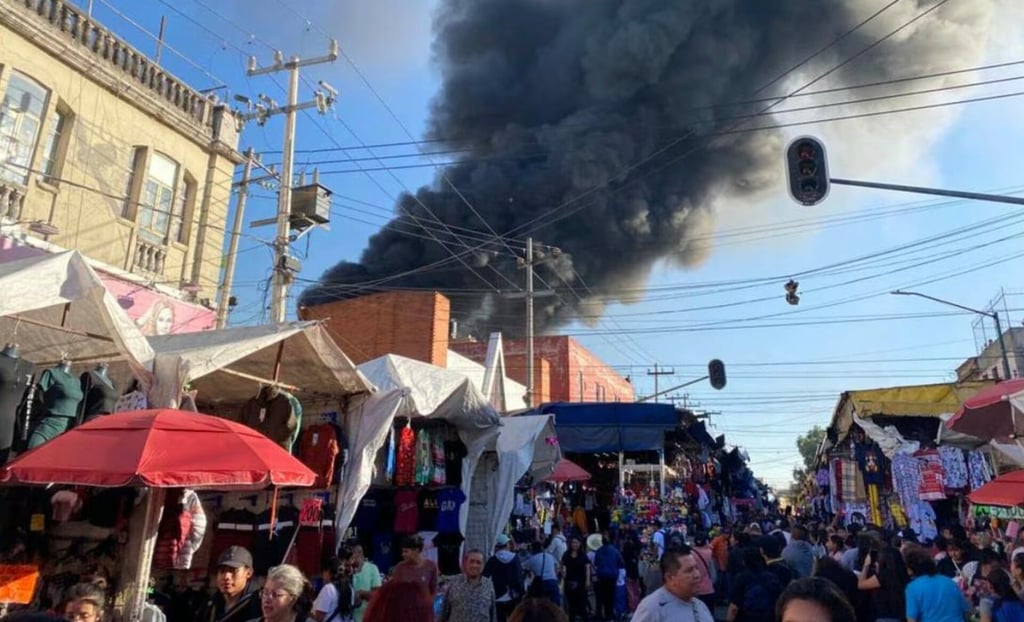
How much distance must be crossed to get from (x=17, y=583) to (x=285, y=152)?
460 inches

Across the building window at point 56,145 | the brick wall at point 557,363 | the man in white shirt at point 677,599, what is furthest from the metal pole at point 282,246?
the brick wall at point 557,363

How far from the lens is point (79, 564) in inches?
238

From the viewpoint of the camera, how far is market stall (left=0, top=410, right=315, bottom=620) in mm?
3951

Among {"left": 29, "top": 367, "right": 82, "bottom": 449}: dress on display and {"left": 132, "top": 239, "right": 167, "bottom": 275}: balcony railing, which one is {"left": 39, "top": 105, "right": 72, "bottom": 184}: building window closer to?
{"left": 132, "top": 239, "right": 167, "bottom": 275}: balcony railing

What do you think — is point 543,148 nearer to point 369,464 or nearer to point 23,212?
point 23,212

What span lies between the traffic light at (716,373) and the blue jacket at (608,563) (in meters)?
12.7

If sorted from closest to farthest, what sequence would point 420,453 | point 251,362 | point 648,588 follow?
1. point 251,362
2. point 420,453
3. point 648,588

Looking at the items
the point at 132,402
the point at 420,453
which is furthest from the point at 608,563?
the point at 132,402

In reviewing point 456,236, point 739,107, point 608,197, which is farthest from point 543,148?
point 739,107

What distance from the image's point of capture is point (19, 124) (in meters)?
9.89

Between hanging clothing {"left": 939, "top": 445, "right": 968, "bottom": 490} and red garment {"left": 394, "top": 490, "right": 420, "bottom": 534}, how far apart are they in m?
10.0

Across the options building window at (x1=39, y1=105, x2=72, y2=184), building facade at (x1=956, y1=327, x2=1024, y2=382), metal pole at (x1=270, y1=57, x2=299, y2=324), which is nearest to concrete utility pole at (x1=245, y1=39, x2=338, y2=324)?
metal pole at (x1=270, y1=57, x2=299, y2=324)

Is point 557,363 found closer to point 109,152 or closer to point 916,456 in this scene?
point 916,456

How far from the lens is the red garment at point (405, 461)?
8234 mm
